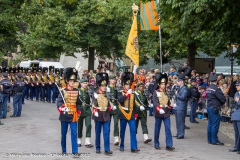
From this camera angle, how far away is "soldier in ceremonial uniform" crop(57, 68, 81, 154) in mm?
12625

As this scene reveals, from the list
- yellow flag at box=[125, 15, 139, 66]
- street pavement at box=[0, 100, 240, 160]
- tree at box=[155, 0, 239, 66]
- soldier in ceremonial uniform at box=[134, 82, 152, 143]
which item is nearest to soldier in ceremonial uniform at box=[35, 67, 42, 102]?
street pavement at box=[0, 100, 240, 160]

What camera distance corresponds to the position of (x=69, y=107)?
501 inches

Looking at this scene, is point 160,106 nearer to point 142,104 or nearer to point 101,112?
point 142,104

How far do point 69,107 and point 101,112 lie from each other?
3.05ft

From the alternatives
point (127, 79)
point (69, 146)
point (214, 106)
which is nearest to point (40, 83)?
point (69, 146)

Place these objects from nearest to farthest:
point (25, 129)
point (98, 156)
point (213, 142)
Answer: point (98, 156)
point (213, 142)
point (25, 129)

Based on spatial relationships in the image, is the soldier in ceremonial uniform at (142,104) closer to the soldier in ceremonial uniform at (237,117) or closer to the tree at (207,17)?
the soldier in ceremonial uniform at (237,117)

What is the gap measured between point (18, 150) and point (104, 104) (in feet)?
7.96

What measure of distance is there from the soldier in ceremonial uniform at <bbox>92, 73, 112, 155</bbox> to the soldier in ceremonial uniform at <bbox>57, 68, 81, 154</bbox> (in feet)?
1.92

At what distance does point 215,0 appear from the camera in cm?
1576

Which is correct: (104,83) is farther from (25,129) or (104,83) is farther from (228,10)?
(228,10)

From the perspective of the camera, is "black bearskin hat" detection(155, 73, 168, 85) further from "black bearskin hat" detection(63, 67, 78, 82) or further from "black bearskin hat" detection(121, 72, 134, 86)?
"black bearskin hat" detection(63, 67, 78, 82)

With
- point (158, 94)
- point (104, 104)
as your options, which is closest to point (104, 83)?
point (104, 104)

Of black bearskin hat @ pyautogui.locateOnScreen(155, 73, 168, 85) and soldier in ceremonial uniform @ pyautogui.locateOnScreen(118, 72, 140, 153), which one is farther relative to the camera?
black bearskin hat @ pyautogui.locateOnScreen(155, 73, 168, 85)
